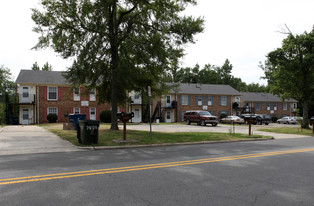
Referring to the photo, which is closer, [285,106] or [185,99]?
[185,99]

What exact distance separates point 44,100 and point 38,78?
3.28 meters

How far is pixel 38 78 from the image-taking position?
34031 mm

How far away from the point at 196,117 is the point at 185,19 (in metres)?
16.3

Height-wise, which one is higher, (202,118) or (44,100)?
(44,100)

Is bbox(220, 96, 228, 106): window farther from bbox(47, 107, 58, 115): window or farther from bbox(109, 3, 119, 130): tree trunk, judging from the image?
bbox(109, 3, 119, 130): tree trunk

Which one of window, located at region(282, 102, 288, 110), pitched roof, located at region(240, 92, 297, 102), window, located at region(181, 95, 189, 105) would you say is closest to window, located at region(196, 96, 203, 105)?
window, located at region(181, 95, 189, 105)

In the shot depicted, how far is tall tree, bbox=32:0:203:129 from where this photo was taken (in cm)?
1638

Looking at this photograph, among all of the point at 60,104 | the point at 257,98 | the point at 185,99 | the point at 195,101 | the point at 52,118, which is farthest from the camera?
the point at 257,98

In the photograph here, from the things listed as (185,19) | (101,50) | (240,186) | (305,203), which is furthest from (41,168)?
(185,19)

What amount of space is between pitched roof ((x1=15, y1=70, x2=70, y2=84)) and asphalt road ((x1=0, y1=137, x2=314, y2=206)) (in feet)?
90.2

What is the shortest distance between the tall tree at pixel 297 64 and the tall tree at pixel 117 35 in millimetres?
15236

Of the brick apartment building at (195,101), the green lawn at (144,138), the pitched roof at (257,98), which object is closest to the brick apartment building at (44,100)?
the brick apartment building at (195,101)

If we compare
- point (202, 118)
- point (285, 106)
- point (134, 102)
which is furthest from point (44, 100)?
point (285, 106)

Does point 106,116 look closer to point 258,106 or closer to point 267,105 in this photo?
point 258,106
